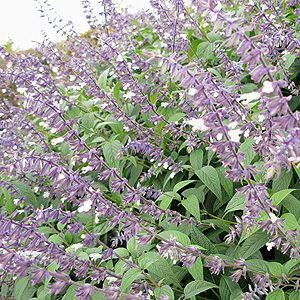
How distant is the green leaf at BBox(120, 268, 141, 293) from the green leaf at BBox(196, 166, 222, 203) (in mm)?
888

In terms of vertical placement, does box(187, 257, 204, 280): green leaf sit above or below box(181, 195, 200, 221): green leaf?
below

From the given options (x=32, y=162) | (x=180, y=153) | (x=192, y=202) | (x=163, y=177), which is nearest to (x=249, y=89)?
(x=180, y=153)

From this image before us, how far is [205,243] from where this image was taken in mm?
2299

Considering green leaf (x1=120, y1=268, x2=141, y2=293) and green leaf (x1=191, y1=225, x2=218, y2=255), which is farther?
green leaf (x1=191, y1=225, x2=218, y2=255)

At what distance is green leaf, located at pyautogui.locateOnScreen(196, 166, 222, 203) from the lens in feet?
8.18

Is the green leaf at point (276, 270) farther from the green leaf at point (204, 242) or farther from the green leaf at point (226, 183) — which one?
the green leaf at point (226, 183)

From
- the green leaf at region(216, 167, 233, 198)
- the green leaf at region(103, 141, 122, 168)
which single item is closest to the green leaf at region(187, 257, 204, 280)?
the green leaf at region(216, 167, 233, 198)

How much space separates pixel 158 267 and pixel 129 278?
1.04ft

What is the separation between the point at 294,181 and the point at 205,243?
1.16 metres

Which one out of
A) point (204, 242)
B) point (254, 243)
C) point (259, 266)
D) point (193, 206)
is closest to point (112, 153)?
point (193, 206)

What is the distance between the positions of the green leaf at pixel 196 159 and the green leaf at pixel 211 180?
0.18 meters

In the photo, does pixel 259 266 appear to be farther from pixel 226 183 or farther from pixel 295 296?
pixel 226 183

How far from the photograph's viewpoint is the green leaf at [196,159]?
111 inches

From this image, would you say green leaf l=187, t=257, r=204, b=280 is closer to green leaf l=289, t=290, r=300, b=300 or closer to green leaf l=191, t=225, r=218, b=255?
green leaf l=191, t=225, r=218, b=255
